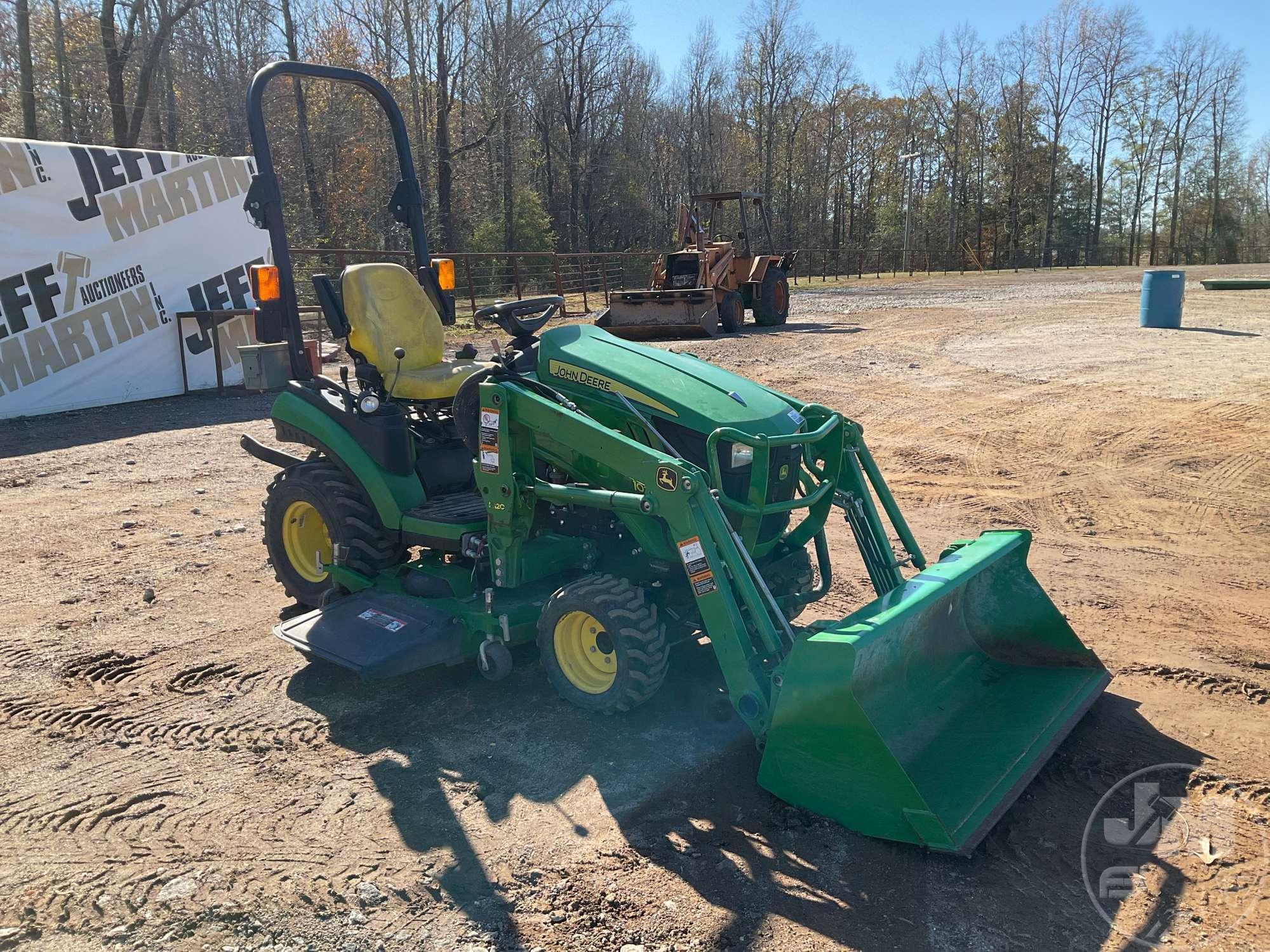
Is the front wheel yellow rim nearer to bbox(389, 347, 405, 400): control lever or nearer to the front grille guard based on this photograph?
the front grille guard

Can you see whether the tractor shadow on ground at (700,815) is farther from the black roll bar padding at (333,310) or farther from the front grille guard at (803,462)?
the black roll bar padding at (333,310)

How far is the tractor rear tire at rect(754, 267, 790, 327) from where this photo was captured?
18795 mm

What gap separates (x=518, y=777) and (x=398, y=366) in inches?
85.7

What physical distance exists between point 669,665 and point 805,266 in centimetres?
4276

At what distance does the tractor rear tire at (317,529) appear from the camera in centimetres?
467

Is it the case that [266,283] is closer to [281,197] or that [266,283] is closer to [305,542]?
[281,197]

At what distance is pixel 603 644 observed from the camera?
3.83 meters

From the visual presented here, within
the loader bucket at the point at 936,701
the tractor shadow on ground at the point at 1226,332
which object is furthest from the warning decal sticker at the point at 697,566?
the tractor shadow on ground at the point at 1226,332

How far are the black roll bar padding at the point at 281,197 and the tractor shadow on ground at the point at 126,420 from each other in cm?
631

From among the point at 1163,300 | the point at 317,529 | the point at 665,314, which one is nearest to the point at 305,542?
the point at 317,529

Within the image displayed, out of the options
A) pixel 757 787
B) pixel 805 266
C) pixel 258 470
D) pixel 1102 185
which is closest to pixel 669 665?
pixel 757 787

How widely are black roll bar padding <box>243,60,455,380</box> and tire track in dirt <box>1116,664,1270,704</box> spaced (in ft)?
12.7

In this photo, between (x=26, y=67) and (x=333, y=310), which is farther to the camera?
(x=26, y=67)

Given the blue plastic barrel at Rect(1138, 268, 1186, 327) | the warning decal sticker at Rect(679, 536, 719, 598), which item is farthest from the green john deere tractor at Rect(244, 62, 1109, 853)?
the blue plastic barrel at Rect(1138, 268, 1186, 327)
